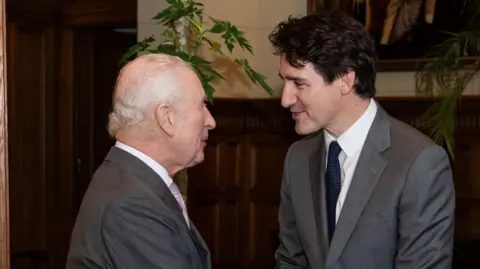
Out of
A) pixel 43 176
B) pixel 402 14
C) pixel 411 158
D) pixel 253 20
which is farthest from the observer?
pixel 43 176

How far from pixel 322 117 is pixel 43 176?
4.42 m

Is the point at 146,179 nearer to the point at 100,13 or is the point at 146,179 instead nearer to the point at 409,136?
the point at 409,136

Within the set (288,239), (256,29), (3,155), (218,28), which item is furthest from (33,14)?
(288,239)

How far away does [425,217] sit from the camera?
209 centimetres

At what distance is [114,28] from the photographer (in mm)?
6527

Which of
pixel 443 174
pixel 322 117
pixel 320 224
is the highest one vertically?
pixel 322 117

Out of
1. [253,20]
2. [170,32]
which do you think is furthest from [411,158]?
[253,20]

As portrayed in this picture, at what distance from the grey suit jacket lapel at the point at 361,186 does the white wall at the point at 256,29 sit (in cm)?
225

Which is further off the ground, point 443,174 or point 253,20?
point 253,20

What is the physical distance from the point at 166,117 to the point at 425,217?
809mm

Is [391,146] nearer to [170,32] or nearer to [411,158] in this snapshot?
[411,158]

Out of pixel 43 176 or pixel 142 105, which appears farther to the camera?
pixel 43 176

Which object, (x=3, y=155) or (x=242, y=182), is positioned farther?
(x=242, y=182)

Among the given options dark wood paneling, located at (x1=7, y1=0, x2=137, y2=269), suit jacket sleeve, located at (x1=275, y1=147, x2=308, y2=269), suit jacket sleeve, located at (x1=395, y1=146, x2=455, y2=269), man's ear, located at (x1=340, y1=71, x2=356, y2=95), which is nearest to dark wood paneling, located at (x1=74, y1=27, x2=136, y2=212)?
dark wood paneling, located at (x1=7, y1=0, x2=137, y2=269)
